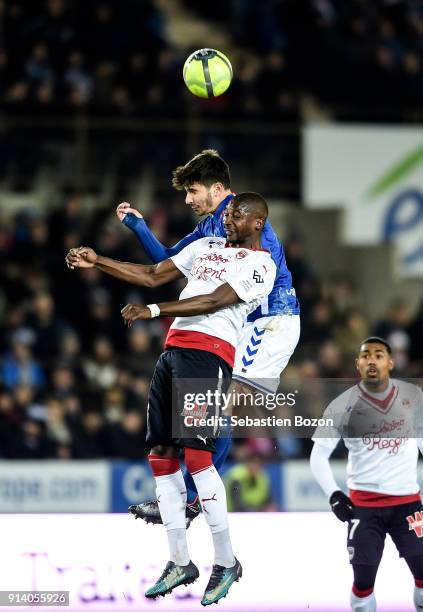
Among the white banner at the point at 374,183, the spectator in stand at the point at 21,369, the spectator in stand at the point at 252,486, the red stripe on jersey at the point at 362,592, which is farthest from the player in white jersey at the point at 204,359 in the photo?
the white banner at the point at 374,183

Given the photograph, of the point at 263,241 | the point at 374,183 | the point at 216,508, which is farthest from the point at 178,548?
the point at 374,183

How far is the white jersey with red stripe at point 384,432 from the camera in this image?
797cm

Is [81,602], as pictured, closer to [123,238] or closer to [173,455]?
[173,455]

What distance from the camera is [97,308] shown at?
14.3 m

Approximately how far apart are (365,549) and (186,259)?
7.11ft

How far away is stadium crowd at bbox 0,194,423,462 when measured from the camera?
1315 cm

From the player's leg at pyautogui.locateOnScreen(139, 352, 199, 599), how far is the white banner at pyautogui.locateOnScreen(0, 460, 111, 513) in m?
5.67

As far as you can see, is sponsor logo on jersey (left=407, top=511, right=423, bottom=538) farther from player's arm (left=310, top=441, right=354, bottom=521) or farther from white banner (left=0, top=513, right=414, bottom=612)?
white banner (left=0, top=513, right=414, bottom=612)

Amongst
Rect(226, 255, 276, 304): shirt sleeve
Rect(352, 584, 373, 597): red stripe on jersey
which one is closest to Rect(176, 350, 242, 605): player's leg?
Rect(226, 255, 276, 304): shirt sleeve

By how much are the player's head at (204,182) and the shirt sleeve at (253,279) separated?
21.0 inches

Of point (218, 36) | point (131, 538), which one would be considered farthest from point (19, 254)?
point (131, 538)

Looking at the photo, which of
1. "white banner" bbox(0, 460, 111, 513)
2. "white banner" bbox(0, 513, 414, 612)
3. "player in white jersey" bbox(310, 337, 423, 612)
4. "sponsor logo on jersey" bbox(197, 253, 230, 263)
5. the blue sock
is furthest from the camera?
"white banner" bbox(0, 460, 111, 513)

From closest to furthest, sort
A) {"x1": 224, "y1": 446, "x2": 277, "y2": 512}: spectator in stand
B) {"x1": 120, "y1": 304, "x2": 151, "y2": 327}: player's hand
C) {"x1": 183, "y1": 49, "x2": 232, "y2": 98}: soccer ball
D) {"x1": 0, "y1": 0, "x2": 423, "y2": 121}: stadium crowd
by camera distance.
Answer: {"x1": 120, "y1": 304, "x2": 151, "y2": 327}: player's hand, {"x1": 183, "y1": 49, "x2": 232, "y2": 98}: soccer ball, {"x1": 224, "y1": 446, "x2": 277, "y2": 512}: spectator in stand, {"x1": 0, "y1": 0, "x2": 423, "y2": 121}: stadium crowd

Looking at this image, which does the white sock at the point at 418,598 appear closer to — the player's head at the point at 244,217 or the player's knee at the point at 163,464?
the player's knee at the point at 163,464
